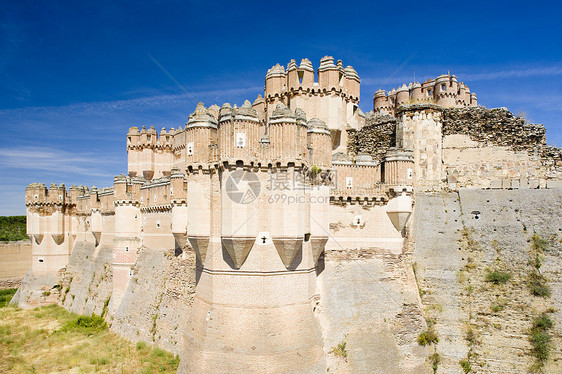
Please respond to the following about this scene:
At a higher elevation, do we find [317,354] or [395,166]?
[395,166]

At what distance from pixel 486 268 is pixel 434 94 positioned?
85.8 ft

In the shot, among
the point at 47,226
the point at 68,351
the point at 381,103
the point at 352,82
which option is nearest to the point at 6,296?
the point at 47,226

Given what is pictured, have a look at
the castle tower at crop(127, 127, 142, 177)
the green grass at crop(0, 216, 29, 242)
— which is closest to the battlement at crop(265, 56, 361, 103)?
the castle tower at crop(127, 127, 142, 177)

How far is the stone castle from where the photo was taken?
16109mm

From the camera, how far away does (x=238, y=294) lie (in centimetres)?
1622

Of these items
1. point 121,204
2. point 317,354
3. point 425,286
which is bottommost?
point 317,354

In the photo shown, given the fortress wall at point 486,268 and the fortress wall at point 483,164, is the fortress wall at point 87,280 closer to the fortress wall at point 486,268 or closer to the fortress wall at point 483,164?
the fortress wall at point 486,268

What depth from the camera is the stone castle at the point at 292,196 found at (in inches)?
634

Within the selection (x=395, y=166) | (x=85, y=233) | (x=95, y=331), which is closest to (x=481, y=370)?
(x=395, y=166)

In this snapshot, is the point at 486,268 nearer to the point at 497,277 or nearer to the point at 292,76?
the point at 497,277

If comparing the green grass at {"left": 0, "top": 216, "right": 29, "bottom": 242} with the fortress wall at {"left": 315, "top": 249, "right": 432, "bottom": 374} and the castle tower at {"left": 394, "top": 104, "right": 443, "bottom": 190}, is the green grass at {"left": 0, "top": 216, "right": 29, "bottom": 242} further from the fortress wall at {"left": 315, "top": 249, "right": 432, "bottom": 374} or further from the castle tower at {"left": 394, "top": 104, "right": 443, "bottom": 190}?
the castle tower at {"left": 394, "top": 104, "right": 443, "bottom": 190}

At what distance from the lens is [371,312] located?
753 inches

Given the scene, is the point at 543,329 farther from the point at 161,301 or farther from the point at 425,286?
the point at 161,301

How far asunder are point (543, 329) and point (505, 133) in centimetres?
1090
